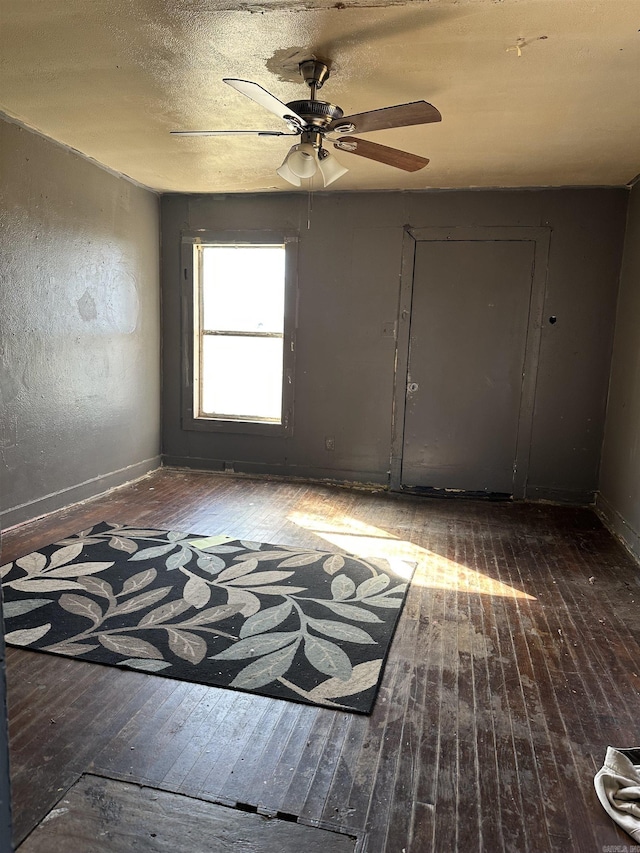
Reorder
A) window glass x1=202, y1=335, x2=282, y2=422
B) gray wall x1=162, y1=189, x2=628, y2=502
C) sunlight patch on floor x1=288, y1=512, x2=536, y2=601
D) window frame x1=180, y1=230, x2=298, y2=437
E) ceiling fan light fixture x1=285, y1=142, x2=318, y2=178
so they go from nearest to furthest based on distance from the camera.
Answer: ceiling fan light fixture x1=285, y1=142, x2=318, y2=178 → sunlight patch on floor x1=288, y1=512, x2=536, y2=601 → gray wall x1=162, y1=189, x2=628, y2=502 → window frame x1=180, y1=230, x2=298, y2=437 → window glass x1=202, y1=335, x2=282, y2=422

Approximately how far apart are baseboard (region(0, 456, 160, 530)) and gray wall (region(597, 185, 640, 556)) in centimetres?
407

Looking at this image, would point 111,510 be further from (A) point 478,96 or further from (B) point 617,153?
(B) point 617,153

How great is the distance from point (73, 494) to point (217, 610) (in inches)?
82.9

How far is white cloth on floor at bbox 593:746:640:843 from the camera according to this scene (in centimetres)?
166

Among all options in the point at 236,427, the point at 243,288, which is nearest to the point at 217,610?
the point at 236,427

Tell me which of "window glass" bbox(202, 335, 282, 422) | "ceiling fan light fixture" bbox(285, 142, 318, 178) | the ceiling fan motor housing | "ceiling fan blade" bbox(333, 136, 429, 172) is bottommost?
"window glass" bbox(202, 335, 282, 422)

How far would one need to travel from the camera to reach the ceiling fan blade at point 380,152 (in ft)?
9.25

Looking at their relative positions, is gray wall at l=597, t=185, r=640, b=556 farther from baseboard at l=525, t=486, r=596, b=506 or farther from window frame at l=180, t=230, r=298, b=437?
window frame at l=180, t=230, r=298, b=437

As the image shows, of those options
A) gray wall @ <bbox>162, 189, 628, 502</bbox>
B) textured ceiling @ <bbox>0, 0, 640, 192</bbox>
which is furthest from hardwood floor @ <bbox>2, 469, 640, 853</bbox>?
textured ceiling @ <bbox>0, 0, 640, 192</bbox>

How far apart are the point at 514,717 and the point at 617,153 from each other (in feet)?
11.7

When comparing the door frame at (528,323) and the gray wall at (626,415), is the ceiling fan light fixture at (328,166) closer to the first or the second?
the door frame at (528,323)

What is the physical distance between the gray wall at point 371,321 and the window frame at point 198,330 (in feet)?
0.26

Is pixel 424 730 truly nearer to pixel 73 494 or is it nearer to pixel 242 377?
pixel 73 494

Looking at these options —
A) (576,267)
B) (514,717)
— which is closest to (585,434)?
(576,267)
